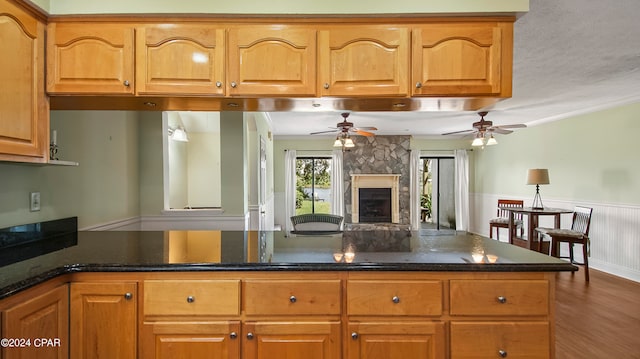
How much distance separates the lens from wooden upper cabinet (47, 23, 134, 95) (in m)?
1.66

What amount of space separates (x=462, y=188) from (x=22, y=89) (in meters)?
7.79

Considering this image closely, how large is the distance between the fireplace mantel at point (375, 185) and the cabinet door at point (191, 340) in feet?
20.2

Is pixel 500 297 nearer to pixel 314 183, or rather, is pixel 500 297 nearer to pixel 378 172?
pixel 378 172

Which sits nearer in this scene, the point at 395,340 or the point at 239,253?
the point at 395,340

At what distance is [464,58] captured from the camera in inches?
66.5

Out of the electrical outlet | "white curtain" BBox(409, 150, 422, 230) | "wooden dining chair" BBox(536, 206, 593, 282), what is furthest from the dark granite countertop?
"white curtain" BBox(409, 150, 422, 230)

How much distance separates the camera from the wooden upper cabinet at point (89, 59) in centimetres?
166

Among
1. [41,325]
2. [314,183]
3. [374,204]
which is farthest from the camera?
[314,183]

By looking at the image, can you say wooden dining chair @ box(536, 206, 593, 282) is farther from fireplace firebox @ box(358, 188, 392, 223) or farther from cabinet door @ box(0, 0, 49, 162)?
cabinet door @ box(0, 0, 49, 162)

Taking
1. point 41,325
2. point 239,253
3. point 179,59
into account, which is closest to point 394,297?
point 239,253

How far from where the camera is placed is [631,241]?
4.13 metres

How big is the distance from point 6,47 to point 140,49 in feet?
1.82

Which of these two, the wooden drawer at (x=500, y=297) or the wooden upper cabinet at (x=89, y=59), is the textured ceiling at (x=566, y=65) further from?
the wooden upper cabinet at (x=89, y=59)

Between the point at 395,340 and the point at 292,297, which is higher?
the point at 292,297
